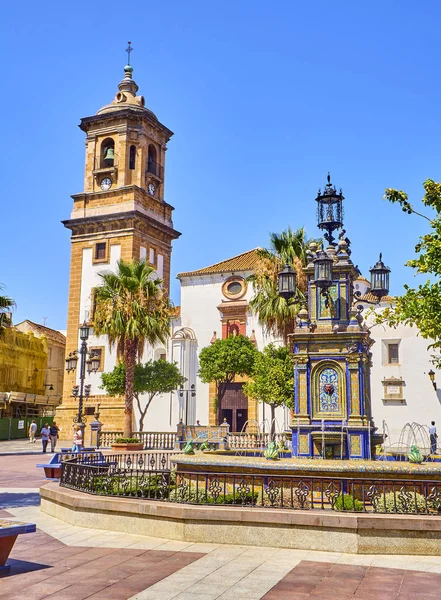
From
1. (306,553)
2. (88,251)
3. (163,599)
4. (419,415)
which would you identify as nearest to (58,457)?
(306,553)

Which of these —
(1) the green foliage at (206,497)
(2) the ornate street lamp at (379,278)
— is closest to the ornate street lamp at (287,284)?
(2) the ornate street lamp at (379,278)

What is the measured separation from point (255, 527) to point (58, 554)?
2.66 m

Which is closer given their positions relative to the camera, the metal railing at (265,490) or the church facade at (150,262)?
the metal railing at (265,490)

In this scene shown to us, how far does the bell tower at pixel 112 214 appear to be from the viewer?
43250mm

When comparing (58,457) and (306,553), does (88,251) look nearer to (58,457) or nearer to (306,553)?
(58,457)

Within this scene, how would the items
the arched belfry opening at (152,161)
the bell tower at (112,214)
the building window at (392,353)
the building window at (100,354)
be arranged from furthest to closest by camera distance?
the arched belfry opening at (152,161), the bell tower at (112,214), the building window at (100,354), the building window at (392,353)

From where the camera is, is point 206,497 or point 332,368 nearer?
point 206,497

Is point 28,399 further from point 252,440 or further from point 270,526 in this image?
point 270,526

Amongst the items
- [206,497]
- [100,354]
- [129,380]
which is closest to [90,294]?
[100,354]

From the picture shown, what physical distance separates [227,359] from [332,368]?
21.4m

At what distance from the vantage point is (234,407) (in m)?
42.6

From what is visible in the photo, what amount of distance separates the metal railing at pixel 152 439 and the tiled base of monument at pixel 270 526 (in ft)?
73.7

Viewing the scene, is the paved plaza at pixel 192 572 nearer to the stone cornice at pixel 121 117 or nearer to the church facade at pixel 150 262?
the church facade at pixel 150 262

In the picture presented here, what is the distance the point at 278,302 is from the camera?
26094 mm
